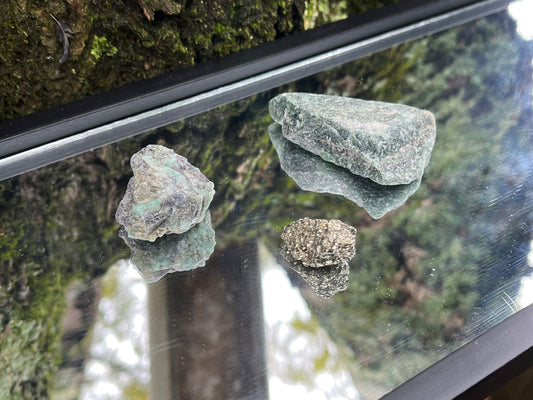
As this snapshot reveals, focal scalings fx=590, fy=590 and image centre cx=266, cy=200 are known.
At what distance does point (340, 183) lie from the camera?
39.8 inches

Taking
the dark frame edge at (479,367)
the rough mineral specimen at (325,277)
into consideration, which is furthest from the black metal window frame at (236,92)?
the rough mineral specimen at (325,277)

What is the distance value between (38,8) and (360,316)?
0.85m

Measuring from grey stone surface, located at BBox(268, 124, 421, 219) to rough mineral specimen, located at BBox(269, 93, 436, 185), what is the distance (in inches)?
0.6

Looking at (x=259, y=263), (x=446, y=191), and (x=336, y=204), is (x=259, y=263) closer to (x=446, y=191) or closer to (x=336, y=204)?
(x=336, y=204)

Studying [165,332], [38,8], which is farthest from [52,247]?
[38,8]

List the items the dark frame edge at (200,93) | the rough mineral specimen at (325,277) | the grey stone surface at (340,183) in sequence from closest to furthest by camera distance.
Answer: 1. the rough mineral specimen at (325,277)
2. the grey stone surface at (340,183)
3. the dark frame edge at (200,93)

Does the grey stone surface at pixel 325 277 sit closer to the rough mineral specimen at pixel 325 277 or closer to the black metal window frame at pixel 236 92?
the rough mineral specimen at pixel 325 277

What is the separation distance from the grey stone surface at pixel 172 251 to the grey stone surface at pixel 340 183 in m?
0.20

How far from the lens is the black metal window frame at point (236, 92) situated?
3.44ft

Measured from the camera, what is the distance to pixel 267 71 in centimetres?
128

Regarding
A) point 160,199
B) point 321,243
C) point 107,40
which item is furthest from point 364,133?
point 107,40

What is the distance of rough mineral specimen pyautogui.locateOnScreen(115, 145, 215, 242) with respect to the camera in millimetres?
866

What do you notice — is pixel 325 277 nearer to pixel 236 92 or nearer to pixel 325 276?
pixel 325 276

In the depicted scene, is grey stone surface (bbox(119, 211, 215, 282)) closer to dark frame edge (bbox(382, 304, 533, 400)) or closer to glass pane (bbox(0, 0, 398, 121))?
dark frame edge (bbox(382, 304, 533, 400))
